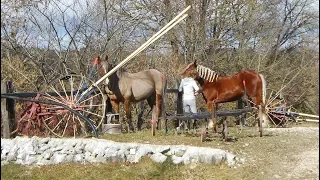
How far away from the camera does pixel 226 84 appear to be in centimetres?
1114

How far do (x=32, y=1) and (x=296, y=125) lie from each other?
8536 millimetres

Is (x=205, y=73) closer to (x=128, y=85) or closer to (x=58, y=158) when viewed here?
(x=128, y=85)

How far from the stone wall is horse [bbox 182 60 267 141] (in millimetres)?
2906

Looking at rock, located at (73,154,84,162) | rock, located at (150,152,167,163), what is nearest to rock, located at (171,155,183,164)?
rock, located at (150,152,167,163)

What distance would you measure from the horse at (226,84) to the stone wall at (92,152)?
2.91 m

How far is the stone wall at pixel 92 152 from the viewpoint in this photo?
8.27 metres

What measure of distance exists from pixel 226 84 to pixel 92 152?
13.7 ft

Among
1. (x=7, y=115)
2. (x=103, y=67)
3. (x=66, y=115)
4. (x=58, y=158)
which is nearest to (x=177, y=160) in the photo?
(x=58, y=158)

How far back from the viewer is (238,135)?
1035 centimetres

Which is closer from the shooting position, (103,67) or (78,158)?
(78,158)

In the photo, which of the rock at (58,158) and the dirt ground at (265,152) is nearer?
the dirt ground at (265,152)

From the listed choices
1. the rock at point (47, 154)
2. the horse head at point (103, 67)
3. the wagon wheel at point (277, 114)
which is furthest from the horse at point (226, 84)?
the rock at point (47, 154)

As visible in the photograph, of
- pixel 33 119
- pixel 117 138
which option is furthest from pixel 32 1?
pixel 117 138

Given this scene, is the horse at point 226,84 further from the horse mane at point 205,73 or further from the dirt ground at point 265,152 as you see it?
the dirt ground at point 265,152
